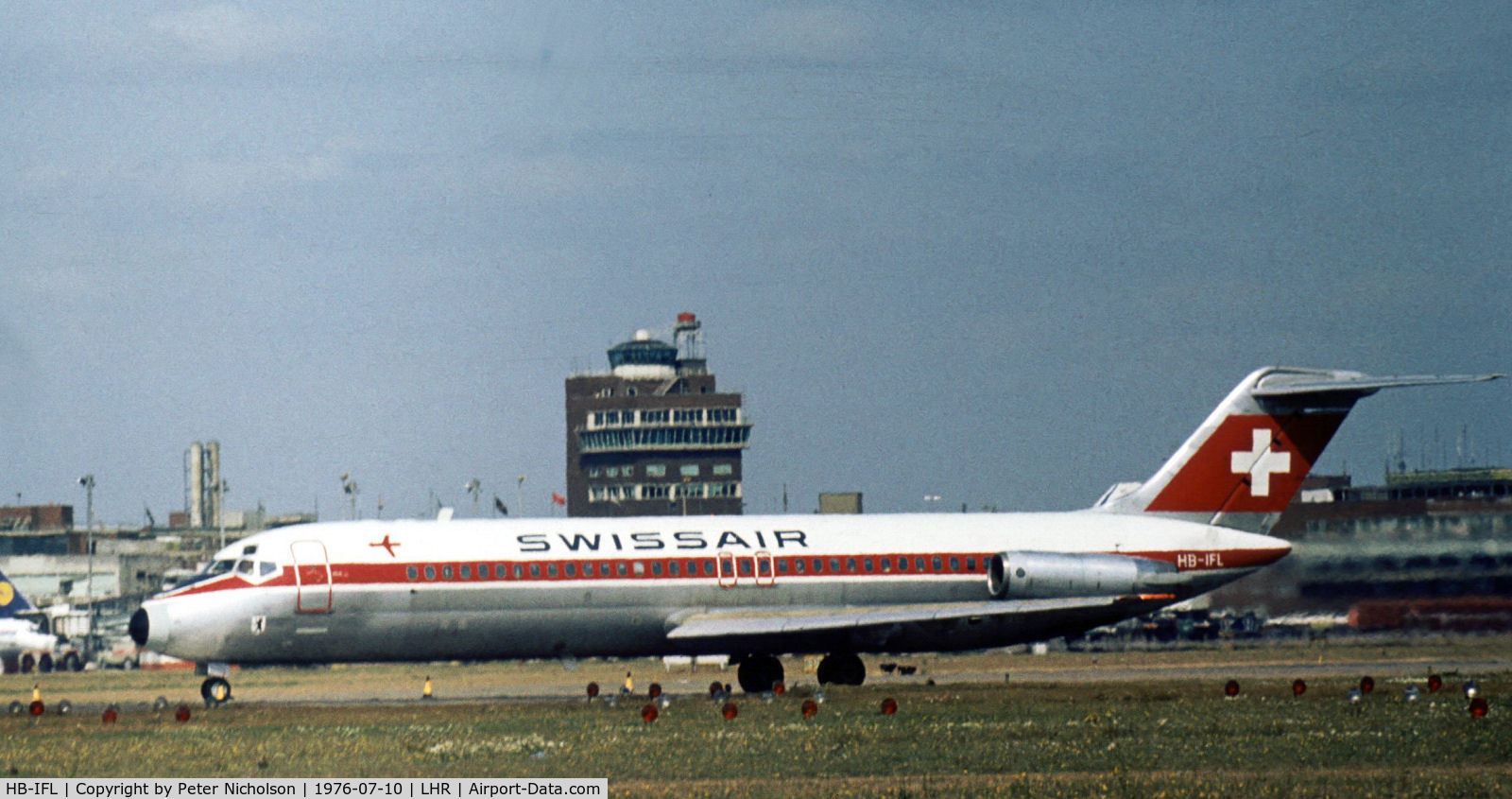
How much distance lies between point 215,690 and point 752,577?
40.1ft

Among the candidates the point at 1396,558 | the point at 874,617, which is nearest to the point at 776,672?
the point at 874,617

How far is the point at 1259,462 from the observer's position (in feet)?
162

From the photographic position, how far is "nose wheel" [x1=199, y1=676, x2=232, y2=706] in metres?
42.4

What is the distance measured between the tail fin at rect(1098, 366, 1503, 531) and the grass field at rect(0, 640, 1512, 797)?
7.07 meters

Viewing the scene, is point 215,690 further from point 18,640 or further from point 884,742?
point 18,640

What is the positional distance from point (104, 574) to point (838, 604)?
275 ft

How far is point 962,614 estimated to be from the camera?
44.2 metres

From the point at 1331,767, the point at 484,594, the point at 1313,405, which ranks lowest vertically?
the point at 1331,767

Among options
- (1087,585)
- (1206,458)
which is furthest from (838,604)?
(1206,458)

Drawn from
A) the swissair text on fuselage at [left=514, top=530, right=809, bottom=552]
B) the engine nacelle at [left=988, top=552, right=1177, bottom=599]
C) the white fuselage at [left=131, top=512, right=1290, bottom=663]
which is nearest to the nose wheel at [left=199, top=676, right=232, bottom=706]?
the white fuselage at [left=131, top=512, right=1290, bottom=663]

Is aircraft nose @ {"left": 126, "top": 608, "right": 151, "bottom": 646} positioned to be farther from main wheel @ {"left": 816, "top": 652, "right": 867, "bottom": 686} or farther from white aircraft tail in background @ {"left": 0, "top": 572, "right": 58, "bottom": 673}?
white aircraft tail in background @ {"left": 0, "top": 572, "right": 58, "bottom": 673}

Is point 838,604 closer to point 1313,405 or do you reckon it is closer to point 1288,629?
point 1313,405

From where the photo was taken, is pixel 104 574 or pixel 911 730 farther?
pixel 104 574

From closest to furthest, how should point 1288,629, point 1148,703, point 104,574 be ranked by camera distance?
point 1148,703, point 1288,629, point 104,574
